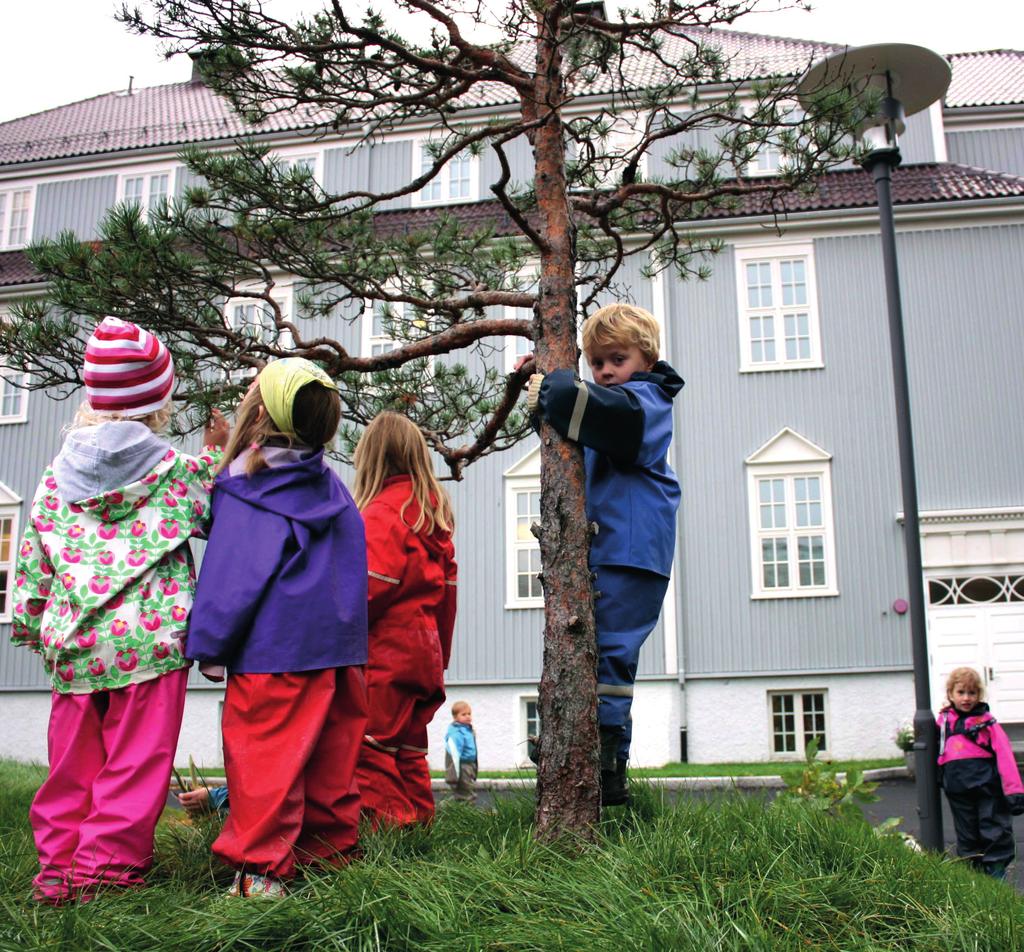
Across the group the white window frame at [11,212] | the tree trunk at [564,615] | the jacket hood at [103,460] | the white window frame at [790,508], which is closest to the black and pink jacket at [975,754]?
the tree trunk at [564,615]

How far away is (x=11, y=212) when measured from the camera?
22.9 meters

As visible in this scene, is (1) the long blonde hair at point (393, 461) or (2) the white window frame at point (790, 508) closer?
(1) the long blonde hair at point (393, 461)

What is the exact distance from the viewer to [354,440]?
21.7 ft

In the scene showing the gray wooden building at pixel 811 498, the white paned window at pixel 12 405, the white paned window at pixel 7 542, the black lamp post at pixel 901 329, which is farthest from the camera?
the white paned window at pixel 12 405

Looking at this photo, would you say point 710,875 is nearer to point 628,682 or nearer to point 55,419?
point 628,682

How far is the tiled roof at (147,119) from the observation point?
2150 cm

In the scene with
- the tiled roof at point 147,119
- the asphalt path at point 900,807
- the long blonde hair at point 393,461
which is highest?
the tiled roof at point 147,119

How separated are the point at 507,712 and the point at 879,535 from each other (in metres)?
6.62

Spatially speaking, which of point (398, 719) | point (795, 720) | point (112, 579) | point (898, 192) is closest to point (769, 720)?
point (795, 720)

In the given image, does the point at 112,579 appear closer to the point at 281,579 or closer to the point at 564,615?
the point at 281,579

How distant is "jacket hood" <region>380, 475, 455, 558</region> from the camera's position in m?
4.37

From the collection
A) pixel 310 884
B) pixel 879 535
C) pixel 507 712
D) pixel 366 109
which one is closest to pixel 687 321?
pixel 879 535

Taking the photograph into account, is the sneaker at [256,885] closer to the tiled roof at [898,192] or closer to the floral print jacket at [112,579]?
the floral print jacket at [112,579]

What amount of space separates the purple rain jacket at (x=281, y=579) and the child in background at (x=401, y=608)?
0.68 metres
